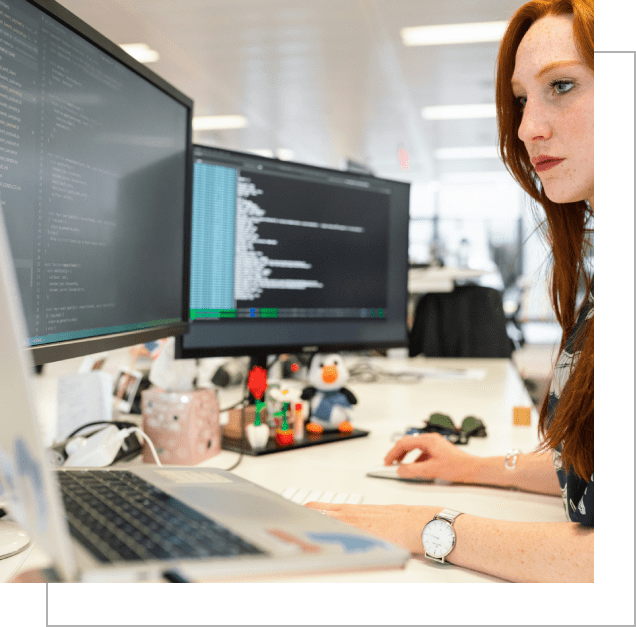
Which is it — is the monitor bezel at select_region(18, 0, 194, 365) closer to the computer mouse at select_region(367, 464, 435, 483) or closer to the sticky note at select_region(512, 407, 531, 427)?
the computer mouse at select_region(367, 464, 435, 483)

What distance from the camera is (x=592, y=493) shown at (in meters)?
0.53

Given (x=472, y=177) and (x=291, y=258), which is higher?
(x=472, y=177)

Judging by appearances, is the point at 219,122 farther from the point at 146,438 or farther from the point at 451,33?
the point at 146,438

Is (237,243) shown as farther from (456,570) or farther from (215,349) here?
(456,570)

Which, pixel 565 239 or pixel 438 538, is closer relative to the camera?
pixel 438 538

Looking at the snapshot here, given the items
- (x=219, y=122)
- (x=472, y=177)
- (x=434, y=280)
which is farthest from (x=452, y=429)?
(x=472, y=177)

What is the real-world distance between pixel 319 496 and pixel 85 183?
0.49 metres

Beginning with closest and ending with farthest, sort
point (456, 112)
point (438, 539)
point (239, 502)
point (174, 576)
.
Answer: point (174, 576)
point (239, 502)
point (438, 539)
point (456, 112)

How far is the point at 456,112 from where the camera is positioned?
5.54 m

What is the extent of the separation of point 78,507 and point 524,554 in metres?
0.39

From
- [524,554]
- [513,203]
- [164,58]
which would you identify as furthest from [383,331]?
[513,203]

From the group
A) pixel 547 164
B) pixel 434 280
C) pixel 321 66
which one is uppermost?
pixel 321 66

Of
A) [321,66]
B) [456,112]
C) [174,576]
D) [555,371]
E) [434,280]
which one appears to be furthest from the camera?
[456,112]

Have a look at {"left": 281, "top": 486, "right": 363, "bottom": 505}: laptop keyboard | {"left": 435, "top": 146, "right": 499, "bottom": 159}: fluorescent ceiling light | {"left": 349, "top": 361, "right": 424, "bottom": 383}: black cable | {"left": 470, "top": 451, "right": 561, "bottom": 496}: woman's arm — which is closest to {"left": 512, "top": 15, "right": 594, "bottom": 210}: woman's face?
{"left": 470, "top": 451, "right": 561, "bottom": 496}: woman's arm
